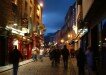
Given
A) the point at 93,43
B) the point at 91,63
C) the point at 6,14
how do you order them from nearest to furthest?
the point at 91,63
the point at 93,43
the point at 6,14

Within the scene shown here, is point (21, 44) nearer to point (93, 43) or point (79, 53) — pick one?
point (93, 43)

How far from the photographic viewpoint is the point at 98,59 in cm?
2431

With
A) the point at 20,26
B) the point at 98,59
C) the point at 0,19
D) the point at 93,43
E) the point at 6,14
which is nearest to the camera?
the point at 98,59

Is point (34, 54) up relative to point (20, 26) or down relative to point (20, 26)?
down

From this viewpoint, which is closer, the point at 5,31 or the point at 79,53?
the point at 79,53

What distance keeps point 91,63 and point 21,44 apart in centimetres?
Answer: 3882

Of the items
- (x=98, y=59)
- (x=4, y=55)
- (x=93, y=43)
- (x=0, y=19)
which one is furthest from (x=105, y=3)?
(x=4, y=55)

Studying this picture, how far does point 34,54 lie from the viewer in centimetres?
5622

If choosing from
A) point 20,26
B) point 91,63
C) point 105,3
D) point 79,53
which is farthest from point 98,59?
point 20,26

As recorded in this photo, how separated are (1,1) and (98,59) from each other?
17915mm

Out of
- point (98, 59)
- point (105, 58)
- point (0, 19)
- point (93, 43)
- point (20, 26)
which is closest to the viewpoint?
point (105, 58)

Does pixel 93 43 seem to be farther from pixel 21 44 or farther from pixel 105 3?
pixel 21 44

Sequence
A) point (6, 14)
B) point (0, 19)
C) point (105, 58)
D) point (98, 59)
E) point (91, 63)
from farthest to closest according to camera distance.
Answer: point (6, 14), point (0, 19), point (98, 59), point (105, 58), point (91, 63)

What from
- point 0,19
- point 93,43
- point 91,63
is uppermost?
point 0,19
